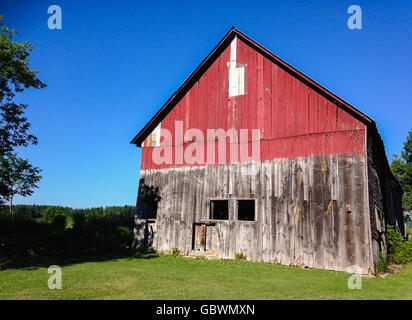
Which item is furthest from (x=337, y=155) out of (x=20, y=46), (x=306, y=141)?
(x=20, y=46)

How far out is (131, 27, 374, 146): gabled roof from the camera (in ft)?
38.1

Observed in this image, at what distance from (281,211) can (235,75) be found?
22.8ft

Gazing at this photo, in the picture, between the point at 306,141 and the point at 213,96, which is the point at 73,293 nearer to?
the point at 306,141

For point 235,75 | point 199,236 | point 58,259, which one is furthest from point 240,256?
point 235,75

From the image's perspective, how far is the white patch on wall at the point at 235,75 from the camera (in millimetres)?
14297

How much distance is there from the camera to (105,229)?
18.1 m

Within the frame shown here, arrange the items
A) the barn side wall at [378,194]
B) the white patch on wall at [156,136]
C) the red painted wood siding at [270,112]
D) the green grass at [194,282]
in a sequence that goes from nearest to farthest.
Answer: the green grass at [194,282] → the barn side wall at [378,194] → the red painted wood siding at [270,112] → the white patch on wall at [156,136]

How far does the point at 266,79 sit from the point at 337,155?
4.79m

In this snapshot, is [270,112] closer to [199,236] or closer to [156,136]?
[156,136]

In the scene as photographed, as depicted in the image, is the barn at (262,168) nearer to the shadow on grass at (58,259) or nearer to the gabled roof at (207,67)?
the gabled roof at (207,67)

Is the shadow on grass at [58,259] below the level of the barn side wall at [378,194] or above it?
below

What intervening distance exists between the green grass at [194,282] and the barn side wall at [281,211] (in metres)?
0.77

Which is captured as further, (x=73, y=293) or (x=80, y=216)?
(x=80, y=216)

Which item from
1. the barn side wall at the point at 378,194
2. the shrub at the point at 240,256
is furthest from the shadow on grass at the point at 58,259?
the barn side wall at the point at 378,194
